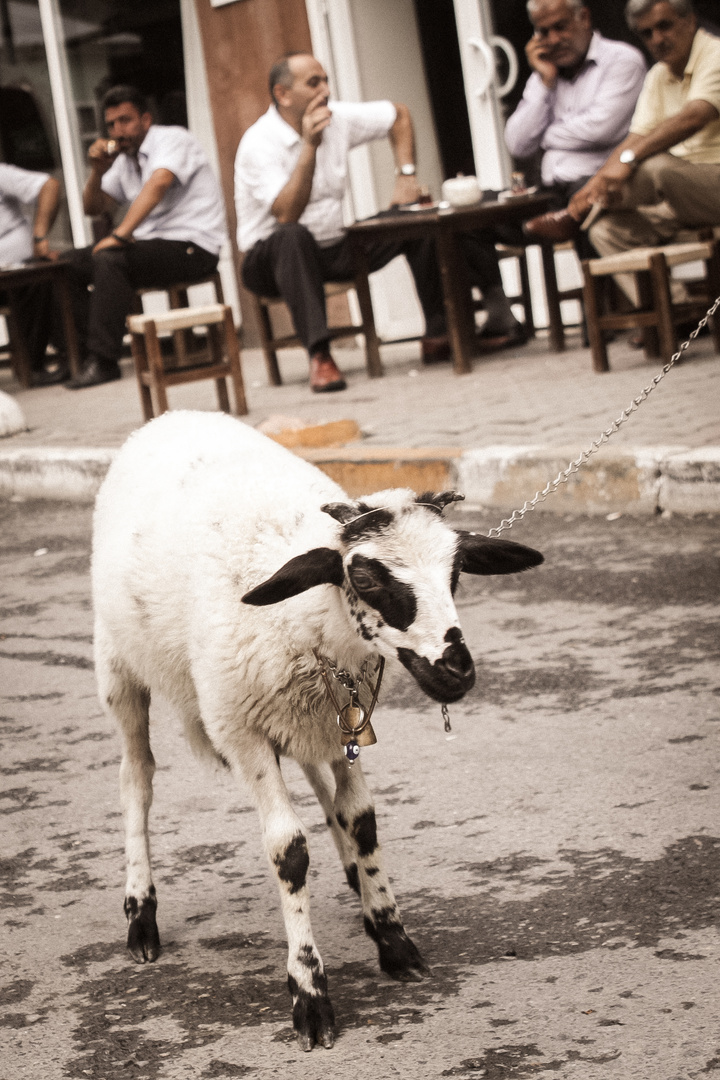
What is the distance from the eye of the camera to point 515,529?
648 centimetres

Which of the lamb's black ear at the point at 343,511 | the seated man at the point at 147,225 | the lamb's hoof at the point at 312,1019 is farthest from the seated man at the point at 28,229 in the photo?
the lamb's hoof at the point at 312,1019

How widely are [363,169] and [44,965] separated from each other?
32.0ft

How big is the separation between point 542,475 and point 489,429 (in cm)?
96

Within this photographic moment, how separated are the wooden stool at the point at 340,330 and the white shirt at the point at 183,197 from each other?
4.90ft

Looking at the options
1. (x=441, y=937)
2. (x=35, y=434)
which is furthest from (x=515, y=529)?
(x=35, y=434)

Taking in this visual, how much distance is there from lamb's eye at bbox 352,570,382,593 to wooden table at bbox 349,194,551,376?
6.55m

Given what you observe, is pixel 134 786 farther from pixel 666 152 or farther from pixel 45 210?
pixel 45 210

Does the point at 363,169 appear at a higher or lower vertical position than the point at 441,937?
higher

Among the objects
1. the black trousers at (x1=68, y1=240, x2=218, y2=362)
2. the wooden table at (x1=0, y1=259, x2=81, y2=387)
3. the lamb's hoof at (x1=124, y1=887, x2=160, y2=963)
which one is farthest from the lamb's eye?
the wooden table at (x1=0, y1=259, x2=81, y2=387)

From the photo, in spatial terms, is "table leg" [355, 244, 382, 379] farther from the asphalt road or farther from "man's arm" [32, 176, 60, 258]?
the asphalt road

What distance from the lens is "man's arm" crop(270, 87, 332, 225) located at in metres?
9.33

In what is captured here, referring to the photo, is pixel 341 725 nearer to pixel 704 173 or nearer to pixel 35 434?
pixel 704 173

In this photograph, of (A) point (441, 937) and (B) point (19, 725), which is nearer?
(A) point (441, 937)

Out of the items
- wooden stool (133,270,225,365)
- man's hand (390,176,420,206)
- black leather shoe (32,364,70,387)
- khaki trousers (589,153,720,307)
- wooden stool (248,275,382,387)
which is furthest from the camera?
black leather shoe (32,364,70,387)
